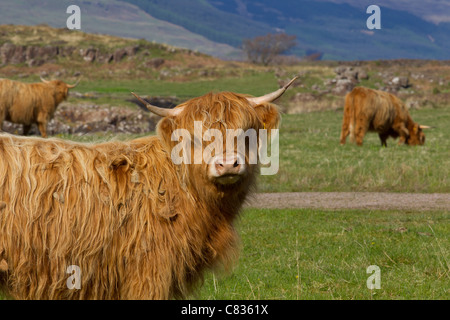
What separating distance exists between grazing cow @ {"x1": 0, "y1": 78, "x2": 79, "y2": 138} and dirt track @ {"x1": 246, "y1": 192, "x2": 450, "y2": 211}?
11.9 metres

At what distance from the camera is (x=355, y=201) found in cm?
1105

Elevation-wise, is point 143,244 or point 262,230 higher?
point 143,244

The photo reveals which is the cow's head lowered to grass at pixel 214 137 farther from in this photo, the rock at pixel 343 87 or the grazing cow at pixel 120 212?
the rock at pixel 343 87

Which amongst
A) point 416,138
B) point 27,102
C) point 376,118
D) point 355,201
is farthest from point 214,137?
point 27,102

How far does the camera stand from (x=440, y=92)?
44094mm

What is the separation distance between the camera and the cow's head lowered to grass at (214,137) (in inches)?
164

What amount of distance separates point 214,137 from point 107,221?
927mm

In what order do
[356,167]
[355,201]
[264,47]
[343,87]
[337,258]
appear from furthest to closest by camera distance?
[264,47], [343,87], [356,167], [355,201], [337,258]

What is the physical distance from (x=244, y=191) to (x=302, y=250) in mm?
3008

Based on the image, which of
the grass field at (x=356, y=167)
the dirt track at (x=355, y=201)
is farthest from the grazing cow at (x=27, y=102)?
the dirt track at (x=355, y=201)

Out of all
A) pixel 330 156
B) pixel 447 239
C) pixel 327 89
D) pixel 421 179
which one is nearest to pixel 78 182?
pixel 447 239

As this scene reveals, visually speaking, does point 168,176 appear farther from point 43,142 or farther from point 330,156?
point 330,156

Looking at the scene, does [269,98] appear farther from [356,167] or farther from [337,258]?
[356,167]

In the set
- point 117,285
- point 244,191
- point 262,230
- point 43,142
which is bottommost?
point 262,230
